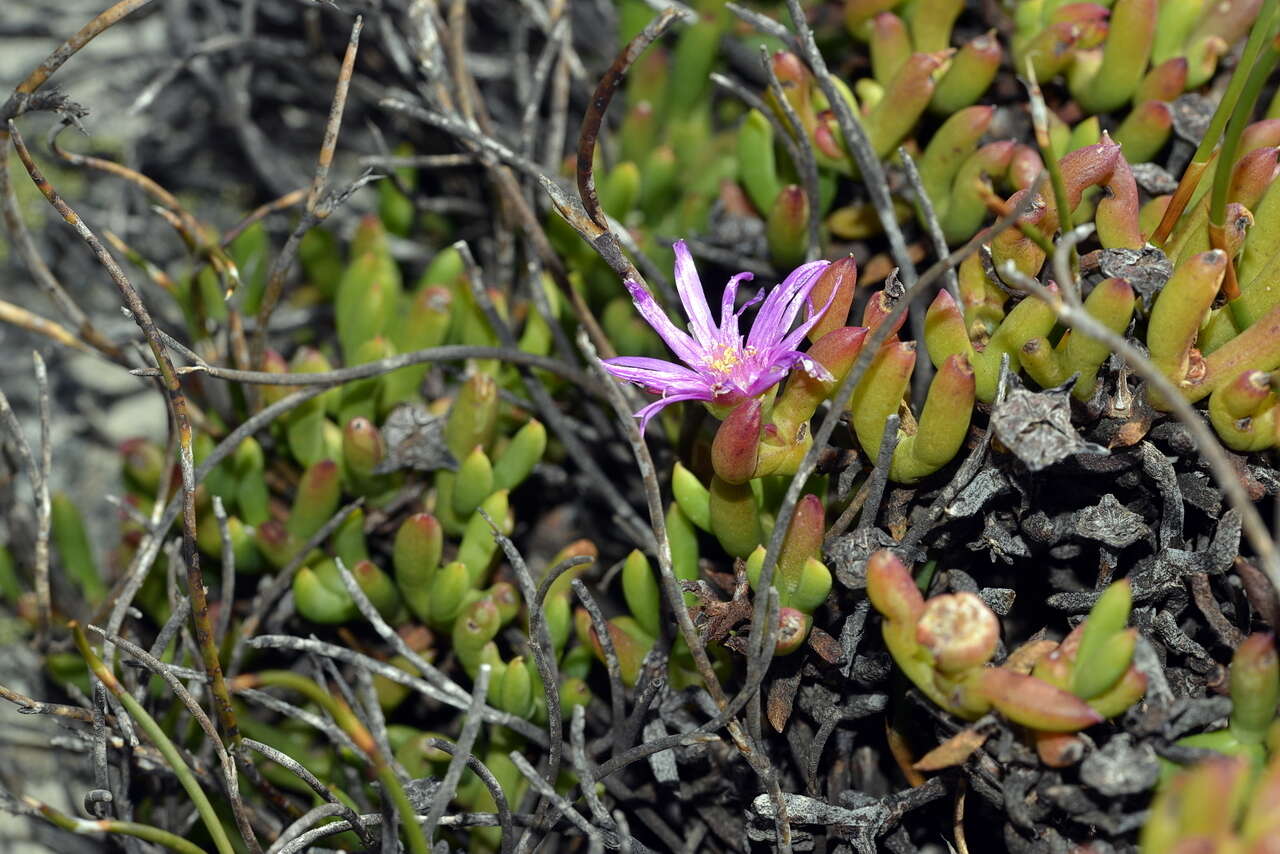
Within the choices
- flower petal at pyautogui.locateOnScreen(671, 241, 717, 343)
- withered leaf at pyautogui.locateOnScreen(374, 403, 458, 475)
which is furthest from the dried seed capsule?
withered leaf at pyautogui.locateOnScreen(374, 403, 458, 475)

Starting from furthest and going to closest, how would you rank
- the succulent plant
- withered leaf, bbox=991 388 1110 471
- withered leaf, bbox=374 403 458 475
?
withered leaf, bbox=374 403 458 475, withered leaf, bbox=991 388 1110 471, the succulent plant

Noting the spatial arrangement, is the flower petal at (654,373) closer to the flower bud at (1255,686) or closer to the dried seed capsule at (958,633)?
the dried seed capsule at (958,633)

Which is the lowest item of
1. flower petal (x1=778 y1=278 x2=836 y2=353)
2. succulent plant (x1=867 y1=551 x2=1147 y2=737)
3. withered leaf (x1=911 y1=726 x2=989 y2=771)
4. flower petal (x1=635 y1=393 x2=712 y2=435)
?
withered leaf (x1=911 y1=726 x2=989 y2=771)

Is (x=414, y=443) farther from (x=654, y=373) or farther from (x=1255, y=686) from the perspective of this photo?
(x=1255, y=686)

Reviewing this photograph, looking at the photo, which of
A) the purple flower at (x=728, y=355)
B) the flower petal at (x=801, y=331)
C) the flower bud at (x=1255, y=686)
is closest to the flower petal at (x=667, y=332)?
the purple flower at (x=728, y=355)

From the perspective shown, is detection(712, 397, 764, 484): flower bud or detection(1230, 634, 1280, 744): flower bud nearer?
detection(1230, 634, 1280, 744): flower bud

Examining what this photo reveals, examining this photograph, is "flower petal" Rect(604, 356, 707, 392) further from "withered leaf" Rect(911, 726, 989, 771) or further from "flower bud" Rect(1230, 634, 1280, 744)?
"flower bud" Rect(1230, 634, 1280, 744)

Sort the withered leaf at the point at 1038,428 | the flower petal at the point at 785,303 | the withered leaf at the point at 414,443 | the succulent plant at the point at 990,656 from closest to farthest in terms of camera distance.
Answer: the succulent plant at the point at 990,656 → the withered leaf at the point at 1038,428 → the flower petal at the point at 785,303 → the withered leaf at the point at 414,443

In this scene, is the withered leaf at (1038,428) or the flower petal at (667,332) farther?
the flower petal at (667,332)
